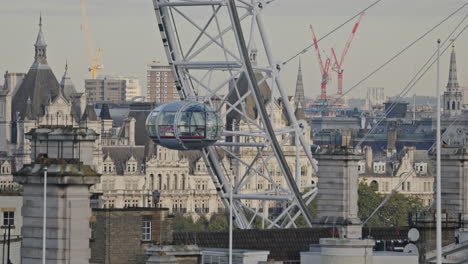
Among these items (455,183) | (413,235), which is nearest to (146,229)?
(413,235)

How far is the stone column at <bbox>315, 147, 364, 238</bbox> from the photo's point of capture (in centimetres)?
6241

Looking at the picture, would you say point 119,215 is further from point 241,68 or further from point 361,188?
point 361,188

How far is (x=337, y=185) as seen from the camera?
62.8m

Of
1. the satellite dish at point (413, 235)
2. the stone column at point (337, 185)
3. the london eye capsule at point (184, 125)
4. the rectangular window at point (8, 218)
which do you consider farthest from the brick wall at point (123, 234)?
the london eye capsule at point (184, 125)

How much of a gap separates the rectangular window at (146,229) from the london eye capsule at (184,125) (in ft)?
78.6

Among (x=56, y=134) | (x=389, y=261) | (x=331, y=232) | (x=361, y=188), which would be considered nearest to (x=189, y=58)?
(x=331, y=232)

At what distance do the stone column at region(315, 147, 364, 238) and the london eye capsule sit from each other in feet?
57.4

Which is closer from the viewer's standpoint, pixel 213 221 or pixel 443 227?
pixel 443 227

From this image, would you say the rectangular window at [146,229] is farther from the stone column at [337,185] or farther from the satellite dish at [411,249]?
the stone column at [337,185]

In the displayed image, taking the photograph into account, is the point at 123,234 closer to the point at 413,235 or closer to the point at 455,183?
the point at 413,235

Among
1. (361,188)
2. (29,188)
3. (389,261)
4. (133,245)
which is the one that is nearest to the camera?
(29,188)

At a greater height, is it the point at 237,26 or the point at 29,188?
the point at 237,26

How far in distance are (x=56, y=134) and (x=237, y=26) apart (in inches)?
2063

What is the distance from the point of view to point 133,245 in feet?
183
